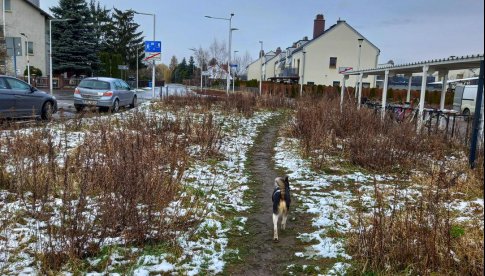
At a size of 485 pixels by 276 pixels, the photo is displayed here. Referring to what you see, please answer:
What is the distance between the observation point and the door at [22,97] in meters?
12.2

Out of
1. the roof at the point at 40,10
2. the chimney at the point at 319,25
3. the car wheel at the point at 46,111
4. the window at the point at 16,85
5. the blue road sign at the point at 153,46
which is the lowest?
the car wheel at the point at 46,111

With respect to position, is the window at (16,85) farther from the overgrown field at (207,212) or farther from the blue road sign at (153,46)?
the blue road sign at (153,46)

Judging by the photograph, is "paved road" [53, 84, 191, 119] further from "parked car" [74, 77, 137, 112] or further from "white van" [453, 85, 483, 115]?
"white van" [453, 85, 483, 115]

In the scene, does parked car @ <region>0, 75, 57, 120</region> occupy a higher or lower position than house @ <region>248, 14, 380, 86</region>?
lower

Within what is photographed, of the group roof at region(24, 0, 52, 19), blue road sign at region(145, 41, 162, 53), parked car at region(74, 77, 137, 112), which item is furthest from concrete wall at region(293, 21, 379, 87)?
parked car at region(74, 77, 137, 112)

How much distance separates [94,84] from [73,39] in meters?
28.1

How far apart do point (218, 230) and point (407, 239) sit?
7.18ft

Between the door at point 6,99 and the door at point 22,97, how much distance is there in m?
0.15

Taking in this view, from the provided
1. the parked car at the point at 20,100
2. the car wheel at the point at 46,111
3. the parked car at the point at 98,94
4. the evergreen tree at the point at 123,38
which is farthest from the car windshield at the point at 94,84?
the evergreen tree at the point at 123,38

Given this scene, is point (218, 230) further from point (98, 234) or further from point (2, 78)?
point (2, 78)

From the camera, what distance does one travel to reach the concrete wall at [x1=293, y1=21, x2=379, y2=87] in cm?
5041

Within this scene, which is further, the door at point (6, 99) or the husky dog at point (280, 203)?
the door at point (6, 99)

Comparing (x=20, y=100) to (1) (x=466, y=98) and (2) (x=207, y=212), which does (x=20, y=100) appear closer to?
(2) (x=207, y=212)

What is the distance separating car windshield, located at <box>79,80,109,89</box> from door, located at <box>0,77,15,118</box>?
18.4 feet
